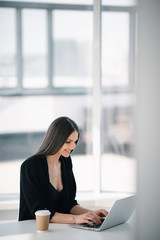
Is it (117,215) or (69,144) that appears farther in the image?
(69,144)

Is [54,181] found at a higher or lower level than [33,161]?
lower

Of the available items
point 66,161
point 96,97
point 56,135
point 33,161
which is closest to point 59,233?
point 33,161

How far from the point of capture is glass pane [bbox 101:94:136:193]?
A: 3697mm

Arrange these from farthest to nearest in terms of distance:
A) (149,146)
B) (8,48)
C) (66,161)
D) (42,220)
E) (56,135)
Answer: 1. (8,48)
2. (66,161)
3. (56,135)
4. (42,220)
5. (149,146)

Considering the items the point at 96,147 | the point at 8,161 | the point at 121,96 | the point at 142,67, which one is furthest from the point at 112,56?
the point at 142,67

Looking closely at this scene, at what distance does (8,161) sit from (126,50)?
1539mm

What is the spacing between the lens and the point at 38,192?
6.54ft

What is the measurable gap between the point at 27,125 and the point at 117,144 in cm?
89

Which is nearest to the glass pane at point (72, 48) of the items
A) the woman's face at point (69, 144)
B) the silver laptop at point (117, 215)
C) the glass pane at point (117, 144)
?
the glass pane at point (117, 144)

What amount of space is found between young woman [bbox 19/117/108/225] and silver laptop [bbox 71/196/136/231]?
0.04 metres

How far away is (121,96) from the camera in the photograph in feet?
12.1

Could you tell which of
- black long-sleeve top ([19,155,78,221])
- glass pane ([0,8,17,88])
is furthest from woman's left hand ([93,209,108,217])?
glass pane ([0,8,17,88])

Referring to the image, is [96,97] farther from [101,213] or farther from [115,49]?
[101,213]

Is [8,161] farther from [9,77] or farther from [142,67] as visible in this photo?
[142,67]
